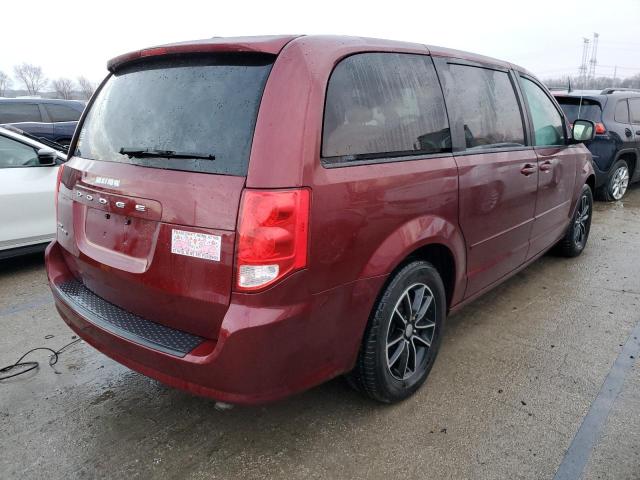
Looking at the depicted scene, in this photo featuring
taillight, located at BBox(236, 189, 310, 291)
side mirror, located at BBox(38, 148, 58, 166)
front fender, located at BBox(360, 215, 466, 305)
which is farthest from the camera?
side mirror, located at BBox(38, 148, 58, 166)

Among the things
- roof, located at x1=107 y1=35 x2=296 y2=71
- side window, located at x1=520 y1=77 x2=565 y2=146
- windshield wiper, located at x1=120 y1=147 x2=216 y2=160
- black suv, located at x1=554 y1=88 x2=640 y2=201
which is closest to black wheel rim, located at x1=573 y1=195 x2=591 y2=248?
side window, located at x1=520 y1=77 x2=565 y2=146

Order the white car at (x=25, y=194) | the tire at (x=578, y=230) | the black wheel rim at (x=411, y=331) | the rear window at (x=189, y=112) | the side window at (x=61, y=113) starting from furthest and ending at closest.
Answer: the side window at (x=61, y=113)
the tire at (x=578, y=230)
the white car at (x=25, y=194)
the black wheel rim at (x=411, y=331)
the rear window at (x=189, y=112)

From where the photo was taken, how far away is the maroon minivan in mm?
1862

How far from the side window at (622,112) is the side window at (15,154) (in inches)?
314

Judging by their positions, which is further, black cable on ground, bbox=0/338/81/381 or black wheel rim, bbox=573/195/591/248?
black wheel rim, bbox=573/195/591/248

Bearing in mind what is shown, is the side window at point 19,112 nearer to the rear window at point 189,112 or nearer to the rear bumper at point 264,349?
the rear window at point 189,112

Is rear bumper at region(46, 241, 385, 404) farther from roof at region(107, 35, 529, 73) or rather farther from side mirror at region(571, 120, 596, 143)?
side mirror at region(571, 120, 596, 143)

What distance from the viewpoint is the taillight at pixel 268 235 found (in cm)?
181

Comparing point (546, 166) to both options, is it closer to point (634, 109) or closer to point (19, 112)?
point (634, 109)

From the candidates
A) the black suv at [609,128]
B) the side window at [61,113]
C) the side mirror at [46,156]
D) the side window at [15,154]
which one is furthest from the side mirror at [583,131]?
the side window at [61,113]

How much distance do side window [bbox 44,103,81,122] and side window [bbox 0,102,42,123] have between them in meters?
0.23

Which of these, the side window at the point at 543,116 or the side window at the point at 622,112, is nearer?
the side window at the point at 543,116

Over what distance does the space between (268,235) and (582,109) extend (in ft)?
24.3

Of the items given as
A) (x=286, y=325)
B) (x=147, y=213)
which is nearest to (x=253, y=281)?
(x=286, y=325)
